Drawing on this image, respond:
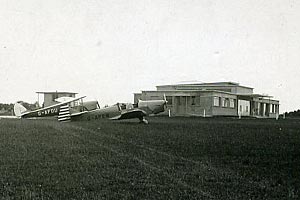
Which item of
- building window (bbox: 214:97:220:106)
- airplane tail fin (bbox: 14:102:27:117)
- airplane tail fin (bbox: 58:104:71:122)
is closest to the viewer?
airplane tail fin (bbox: 58:104:71:122)

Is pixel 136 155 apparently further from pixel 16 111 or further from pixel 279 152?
pixel 16 111

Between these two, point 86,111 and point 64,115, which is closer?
point 64,115

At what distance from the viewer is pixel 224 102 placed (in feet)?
160

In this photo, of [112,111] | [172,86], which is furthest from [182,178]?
[172,86]

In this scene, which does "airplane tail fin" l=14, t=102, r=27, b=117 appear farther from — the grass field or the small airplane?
the grass field

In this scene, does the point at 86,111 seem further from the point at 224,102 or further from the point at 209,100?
the point at 224,102

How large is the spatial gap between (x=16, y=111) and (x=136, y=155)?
734 inches

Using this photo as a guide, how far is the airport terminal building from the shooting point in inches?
1796

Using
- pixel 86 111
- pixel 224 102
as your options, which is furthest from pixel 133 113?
pixel 224 102

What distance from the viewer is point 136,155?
9.27 meters

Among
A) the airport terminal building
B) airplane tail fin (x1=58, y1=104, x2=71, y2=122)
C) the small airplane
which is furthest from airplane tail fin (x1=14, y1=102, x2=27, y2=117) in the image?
the airport terminal building

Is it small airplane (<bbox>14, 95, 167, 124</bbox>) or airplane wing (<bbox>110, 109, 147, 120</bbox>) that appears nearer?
small airplane (<bbox>14, 95, 167, 124</bbox>)

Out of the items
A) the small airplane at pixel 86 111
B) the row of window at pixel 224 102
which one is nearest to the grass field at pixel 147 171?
the small airplane at pixel 86 111

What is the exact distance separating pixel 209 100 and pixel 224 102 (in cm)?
425
